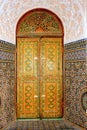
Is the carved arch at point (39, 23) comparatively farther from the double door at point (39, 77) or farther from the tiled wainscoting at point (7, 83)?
the tiled wainscoting at point (7, 83)

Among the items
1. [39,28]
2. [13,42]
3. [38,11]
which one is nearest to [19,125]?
[13,42]

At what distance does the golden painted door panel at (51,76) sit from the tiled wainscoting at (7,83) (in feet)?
2.40

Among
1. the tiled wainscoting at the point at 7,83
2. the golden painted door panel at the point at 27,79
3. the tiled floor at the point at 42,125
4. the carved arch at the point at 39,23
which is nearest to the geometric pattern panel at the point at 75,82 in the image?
the tiled floor at the point at 42,125

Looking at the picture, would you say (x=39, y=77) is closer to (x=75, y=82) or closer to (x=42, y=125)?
(x=75, y=82)

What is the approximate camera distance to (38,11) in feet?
16.8

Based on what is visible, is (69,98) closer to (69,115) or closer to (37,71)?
(69,115)

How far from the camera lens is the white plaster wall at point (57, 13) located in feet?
14.0

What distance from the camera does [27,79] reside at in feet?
16.9

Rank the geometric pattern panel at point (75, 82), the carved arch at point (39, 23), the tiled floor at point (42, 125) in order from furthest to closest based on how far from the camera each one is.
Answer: the carved arch at point (39, 23) < the tiled floor at point (42, 125) < the geometric pattern panel at point (75, 82)

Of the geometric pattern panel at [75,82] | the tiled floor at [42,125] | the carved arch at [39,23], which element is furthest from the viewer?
the carved arch at [39,23]

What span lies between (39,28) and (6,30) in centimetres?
93

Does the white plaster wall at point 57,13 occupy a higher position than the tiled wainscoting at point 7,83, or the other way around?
the white plaster wall at point 57,13

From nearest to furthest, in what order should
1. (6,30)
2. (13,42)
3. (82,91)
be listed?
(82,91) → (6,30) → (13,42)

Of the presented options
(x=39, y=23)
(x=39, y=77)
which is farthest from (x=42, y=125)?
(x=39, y=23)
